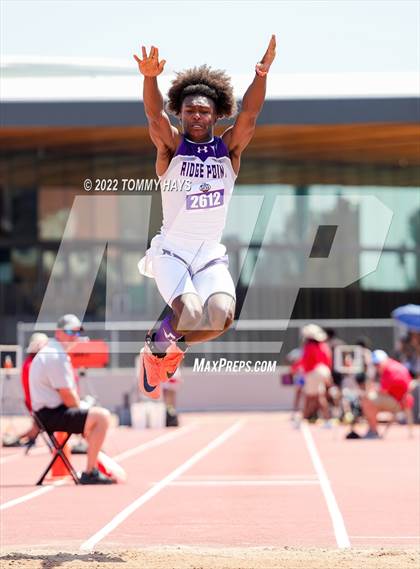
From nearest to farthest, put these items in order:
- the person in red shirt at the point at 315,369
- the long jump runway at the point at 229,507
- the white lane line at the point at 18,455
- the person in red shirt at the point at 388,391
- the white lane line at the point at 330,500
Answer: the long jump runway at the point at 229,507 → the white lane line at the point at 330,500 → the white lane line at the point at 18,455 → the person in red shirt at the point at 388,391 → the person in red shirt at the point at 315,369

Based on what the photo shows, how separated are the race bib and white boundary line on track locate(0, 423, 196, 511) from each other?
4.83m

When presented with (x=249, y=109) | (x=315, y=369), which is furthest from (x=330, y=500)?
(x=315, y=369)

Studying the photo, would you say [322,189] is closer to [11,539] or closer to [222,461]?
[222,461]

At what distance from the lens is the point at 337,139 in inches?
1223

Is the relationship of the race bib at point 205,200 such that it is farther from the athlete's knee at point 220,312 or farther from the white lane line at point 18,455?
the white lane line at point 18,455

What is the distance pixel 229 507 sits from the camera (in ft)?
36.0

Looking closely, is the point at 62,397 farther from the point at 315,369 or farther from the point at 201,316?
the point at 315,369

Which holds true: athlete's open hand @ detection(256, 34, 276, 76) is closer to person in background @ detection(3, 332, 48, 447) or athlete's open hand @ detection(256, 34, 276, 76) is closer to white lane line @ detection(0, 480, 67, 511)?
white lane line @ detection(0, 480, 67, 511)

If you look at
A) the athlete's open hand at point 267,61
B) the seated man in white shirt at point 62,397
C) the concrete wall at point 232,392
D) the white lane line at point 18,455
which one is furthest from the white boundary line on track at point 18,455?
the concrete wall at point 232,392

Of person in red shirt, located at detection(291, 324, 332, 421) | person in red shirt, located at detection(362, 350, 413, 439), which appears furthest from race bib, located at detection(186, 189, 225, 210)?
person in red shirt, located at detection(291, 324, 332, 421)

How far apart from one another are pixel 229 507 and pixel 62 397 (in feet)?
6.64

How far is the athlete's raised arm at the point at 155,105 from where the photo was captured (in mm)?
6652

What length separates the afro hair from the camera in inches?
280

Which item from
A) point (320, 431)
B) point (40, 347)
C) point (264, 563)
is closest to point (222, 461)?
point (40, 347)
